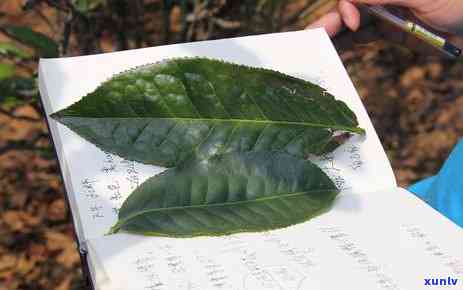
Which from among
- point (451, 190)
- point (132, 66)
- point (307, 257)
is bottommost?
point (451, 190)

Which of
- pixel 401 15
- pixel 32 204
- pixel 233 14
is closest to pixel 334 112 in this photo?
pixel 401 15

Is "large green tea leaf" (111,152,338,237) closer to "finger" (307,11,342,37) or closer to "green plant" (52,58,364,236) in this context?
"green plant" (52,58,364,236)

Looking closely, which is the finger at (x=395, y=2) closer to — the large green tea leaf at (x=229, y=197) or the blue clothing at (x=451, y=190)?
the blue clothing at (x=451, y=190)

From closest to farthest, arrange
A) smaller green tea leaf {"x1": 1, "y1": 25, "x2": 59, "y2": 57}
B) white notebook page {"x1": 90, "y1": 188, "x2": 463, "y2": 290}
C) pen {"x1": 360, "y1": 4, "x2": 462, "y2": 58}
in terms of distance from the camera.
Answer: white notebook page {"x1": 90, "y1": 188, "x2": 463, "y2": 290}
pen {"x1": 360, "y1": 4, "x2": 462, "y2": 58}
smaller green tea leaf {"x1": 1, "y1": 25, "x2": 59, "y2": 57}

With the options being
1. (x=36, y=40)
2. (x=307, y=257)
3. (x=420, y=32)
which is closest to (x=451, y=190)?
(x=420, y=32)

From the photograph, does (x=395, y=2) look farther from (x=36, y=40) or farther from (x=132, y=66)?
(x=36, y=40)

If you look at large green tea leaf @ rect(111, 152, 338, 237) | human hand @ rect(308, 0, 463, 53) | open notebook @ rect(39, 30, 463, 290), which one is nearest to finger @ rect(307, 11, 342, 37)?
human hand @ rect(308, 0, 463, 53)

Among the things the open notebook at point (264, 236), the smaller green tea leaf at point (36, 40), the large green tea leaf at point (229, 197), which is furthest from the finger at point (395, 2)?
the smaller green tea leaf at point (36, 40)
